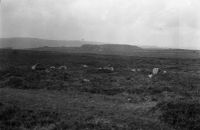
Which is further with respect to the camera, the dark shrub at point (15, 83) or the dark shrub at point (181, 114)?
the dark shrub at point (15, 83)

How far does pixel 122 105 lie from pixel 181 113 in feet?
11.9

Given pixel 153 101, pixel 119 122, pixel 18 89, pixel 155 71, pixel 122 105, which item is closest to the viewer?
pixel 119 122

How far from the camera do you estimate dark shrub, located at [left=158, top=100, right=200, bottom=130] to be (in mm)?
8367

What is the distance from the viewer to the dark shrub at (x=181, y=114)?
837cm

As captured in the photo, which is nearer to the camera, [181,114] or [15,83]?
[181,114]

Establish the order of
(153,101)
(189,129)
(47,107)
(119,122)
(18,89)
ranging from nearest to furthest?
(189,129), (119,122), (47,107), (153,101), (18,89)

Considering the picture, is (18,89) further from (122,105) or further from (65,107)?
(122,105)

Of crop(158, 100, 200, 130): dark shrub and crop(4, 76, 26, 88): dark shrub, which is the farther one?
crop(4, 76, 26, 88): dark shrub

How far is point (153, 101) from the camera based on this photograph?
1307 cm

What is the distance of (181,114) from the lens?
9.09 m

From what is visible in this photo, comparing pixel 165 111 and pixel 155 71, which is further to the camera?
pixel 155 71

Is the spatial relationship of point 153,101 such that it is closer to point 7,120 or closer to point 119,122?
point 119,122

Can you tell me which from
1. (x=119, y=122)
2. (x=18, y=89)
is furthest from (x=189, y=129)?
(x=18, y=89)

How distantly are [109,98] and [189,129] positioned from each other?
6.29 m
